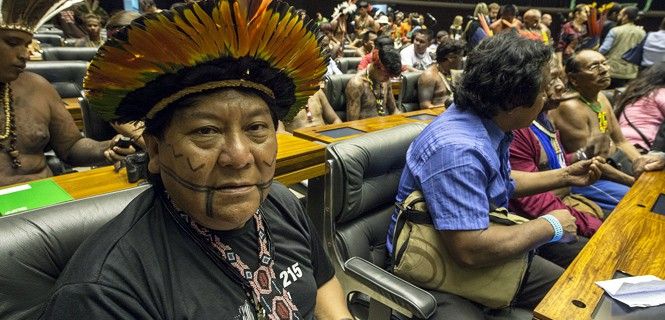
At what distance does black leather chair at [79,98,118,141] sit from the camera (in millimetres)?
2318

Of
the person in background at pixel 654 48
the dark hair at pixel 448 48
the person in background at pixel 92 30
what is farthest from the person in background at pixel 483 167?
the person in background at pixel 92 30

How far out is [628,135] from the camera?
2967mm

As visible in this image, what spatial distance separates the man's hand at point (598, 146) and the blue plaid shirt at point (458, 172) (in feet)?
3.38

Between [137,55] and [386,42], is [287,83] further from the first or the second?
[386,42]

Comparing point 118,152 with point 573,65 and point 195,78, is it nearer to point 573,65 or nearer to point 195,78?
point 195,78

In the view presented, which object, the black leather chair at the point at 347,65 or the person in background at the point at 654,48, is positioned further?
the black leather chair at the point at 347,65

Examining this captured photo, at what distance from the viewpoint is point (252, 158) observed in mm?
788

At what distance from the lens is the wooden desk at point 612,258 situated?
3.50ft

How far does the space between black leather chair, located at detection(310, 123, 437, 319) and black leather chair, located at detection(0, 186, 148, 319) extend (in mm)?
736

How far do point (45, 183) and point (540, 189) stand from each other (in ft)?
6.10

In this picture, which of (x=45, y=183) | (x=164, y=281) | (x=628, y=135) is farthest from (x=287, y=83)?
(x=628, y=135)

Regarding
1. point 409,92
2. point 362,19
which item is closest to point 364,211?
point 409,92

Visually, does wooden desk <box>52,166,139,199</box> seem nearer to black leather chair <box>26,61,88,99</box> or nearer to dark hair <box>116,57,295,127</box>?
dark hair <box>116,57,295,127</box>

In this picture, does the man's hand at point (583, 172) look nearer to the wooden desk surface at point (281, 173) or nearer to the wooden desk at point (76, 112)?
the wooden desk surface at point (281, 173)
